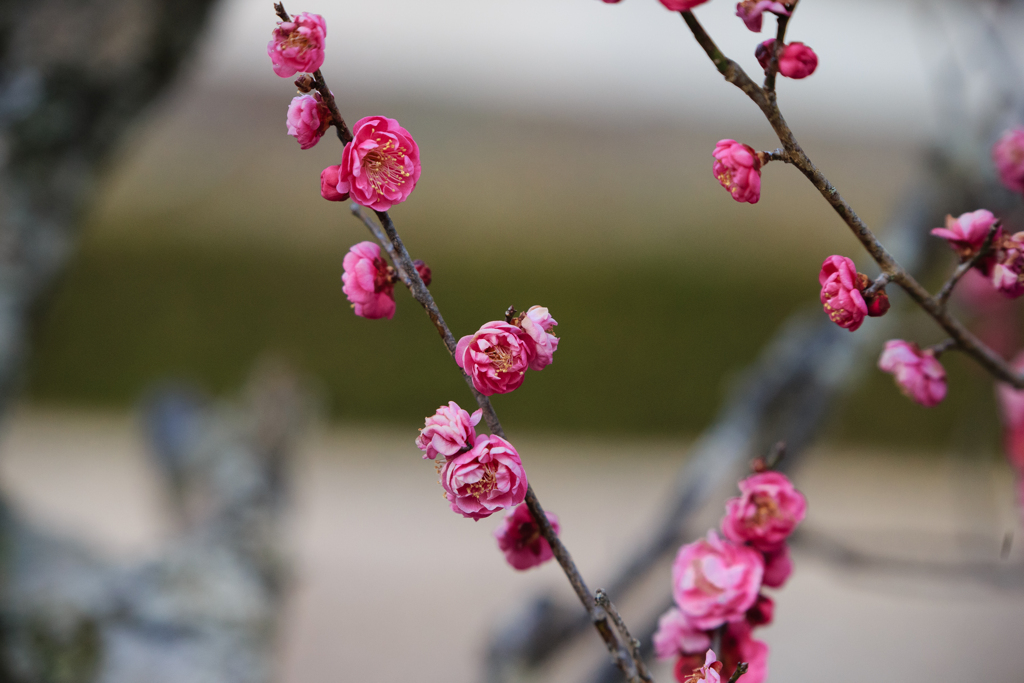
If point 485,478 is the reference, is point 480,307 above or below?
above

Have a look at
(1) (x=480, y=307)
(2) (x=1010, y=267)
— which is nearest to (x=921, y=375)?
(2) (x=1010, y=267)

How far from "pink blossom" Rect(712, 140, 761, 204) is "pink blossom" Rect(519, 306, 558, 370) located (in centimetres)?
5

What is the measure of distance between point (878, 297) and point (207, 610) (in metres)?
0.41

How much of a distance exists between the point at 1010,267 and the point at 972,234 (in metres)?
0.01

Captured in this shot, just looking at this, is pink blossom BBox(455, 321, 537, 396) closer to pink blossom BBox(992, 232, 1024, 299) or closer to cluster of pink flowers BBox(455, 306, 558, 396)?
cluster of pink flowers BBox(455, 306, 558, 396)

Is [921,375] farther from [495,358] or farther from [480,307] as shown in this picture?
[480,307]

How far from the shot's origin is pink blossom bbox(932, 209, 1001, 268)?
183mm

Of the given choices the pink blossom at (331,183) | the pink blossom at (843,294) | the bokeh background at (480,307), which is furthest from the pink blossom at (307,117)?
the bokeh background at (480,307)

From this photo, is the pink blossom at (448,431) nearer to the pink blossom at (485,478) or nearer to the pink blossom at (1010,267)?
the pink blossom at (485,478)

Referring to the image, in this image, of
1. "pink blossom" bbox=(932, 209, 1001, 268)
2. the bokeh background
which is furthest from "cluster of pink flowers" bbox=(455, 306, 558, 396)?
the bokeh background

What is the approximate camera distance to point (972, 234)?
0.60 ft

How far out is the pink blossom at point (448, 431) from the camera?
0.49ft

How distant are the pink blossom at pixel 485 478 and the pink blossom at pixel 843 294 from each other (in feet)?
0.24

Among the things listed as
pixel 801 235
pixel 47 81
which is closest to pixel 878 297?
pixel 47 81
